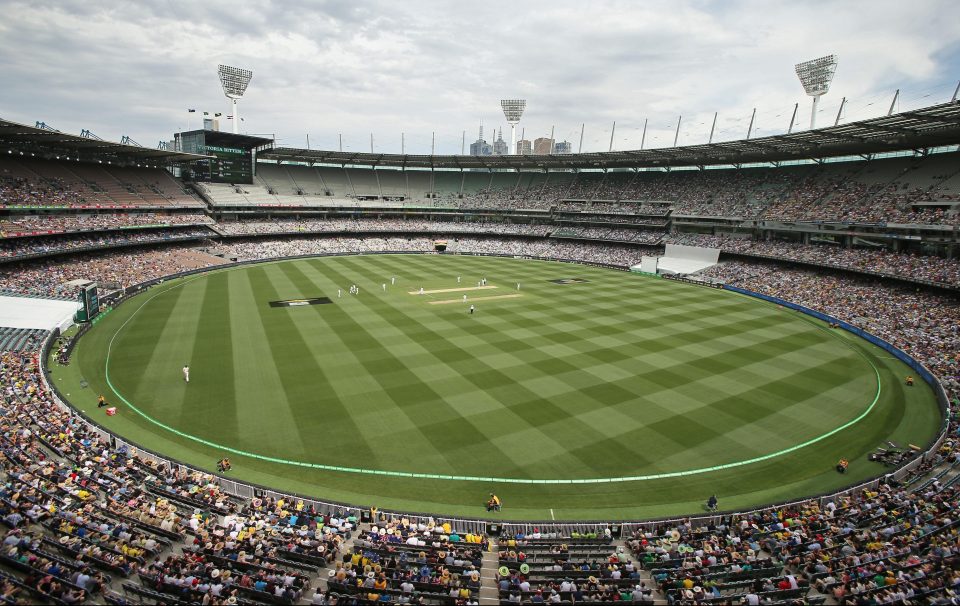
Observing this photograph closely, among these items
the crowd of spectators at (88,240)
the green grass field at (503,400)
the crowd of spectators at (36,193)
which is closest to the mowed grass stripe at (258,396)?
the green grass field at (503,400)

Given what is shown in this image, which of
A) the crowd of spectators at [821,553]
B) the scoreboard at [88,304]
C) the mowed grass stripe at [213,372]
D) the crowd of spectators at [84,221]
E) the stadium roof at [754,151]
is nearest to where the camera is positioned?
the crowd of spectators at [821,553]

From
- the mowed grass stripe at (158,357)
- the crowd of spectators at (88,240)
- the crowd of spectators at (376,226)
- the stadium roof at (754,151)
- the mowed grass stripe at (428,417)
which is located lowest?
the mowed grass stripe at (158,357)

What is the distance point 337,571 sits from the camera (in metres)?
11.6

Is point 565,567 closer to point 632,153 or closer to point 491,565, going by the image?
point 491,565

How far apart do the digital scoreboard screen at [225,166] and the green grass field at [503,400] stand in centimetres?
4420

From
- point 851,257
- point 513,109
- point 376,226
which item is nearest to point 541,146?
point 513,109

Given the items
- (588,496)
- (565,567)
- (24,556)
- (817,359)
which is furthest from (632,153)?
(24,556)

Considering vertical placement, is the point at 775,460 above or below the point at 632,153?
below

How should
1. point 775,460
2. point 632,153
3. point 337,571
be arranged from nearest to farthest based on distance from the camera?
point 337,571
point 775,460
point 632,153

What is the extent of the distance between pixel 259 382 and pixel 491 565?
17984 mm

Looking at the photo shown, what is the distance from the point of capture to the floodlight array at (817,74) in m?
59.1

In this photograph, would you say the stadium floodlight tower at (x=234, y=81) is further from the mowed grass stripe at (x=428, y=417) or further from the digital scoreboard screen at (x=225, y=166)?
the mowed grass stripe at (x=428, y=417)

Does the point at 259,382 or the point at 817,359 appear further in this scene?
the point at 817,359

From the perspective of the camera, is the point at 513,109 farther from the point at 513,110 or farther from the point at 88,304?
the point at 88,304
